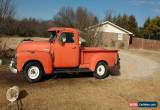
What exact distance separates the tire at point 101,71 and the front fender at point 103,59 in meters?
0.21

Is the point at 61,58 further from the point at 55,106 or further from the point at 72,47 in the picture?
the point at 55,106

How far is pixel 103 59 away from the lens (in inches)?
547

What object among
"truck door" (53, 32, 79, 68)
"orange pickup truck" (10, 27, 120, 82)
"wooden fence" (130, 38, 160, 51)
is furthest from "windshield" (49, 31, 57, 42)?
"wooden fence" (130, 38, 160, 51)

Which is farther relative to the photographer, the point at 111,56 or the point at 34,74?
the point at 111,56

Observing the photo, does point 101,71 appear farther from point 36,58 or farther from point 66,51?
point 36,58

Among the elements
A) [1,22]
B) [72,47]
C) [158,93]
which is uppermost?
[1,22]

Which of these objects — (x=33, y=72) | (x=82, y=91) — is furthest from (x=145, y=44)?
(x=82, y=91)

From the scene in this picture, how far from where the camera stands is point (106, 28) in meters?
51.2

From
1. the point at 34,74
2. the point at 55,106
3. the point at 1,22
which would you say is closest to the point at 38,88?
the point at 34,74

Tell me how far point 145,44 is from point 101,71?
3871cm

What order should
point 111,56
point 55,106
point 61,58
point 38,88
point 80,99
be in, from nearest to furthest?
point 55,106
point 80,99
point 38,88
point 61,58
point 111,56

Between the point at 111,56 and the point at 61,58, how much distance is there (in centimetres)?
278

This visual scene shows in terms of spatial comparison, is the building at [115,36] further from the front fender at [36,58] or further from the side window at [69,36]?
the front fender at [36,58]

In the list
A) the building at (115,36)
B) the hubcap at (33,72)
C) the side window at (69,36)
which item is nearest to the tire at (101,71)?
the side window at (69,36)
